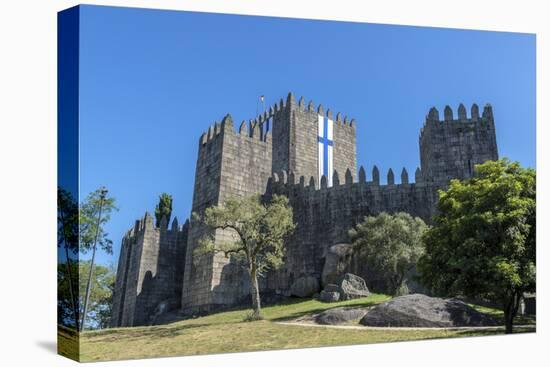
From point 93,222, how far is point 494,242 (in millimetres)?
11165

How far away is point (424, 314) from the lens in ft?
55.9

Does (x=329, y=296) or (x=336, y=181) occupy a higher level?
(x=336, y=181)

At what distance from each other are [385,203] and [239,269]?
6.71 metres

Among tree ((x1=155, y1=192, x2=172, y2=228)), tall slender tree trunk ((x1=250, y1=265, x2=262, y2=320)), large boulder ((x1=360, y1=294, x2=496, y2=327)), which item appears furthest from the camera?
tree ((x1=155, y1=192, x2=172, y2=228))

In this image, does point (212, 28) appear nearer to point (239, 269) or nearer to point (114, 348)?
point (114, 348)

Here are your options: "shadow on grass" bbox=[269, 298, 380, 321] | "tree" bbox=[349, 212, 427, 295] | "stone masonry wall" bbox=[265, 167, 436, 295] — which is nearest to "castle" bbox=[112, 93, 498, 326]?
"stone masonry wall" bbox=[265, 167, 436, 295]

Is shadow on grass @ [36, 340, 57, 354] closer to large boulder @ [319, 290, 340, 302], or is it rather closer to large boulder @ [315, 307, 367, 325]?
large boulder @ [315, 307, 367, 325]

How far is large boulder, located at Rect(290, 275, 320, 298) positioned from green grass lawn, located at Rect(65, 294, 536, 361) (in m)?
5.48

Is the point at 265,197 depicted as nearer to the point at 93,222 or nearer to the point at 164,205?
the point at 164,205

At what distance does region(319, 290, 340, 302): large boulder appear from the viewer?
22.0m

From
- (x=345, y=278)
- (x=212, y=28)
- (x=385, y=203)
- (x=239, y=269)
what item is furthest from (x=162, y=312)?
(x=212, y=28)

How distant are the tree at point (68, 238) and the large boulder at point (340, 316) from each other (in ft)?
23.3

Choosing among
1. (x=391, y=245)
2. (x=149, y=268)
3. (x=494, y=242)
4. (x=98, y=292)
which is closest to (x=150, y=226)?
(x=149, y=268)

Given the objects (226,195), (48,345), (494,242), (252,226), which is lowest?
(48,345)
